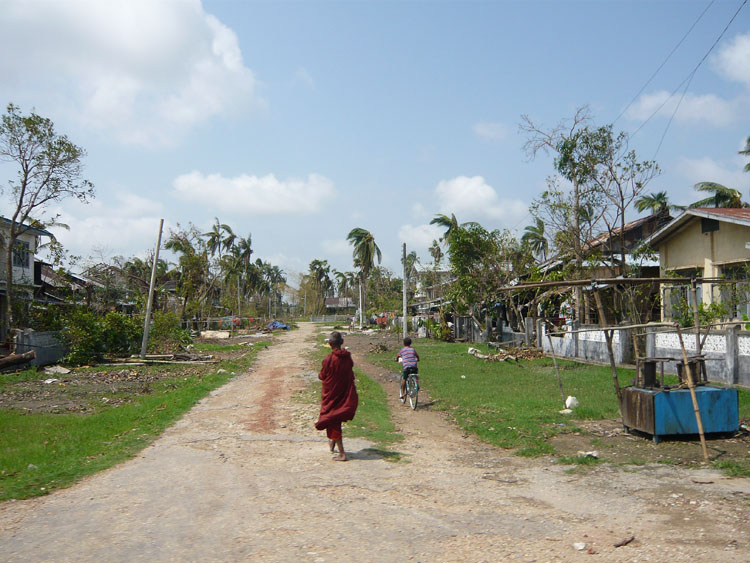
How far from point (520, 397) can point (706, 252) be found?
10061mm

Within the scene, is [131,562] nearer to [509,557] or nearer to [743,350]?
[509,557]

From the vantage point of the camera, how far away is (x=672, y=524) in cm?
554

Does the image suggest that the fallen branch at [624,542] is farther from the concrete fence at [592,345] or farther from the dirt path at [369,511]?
the concrete fence at [592,345]

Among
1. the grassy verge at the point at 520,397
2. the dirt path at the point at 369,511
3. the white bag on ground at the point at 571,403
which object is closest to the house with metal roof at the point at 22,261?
the grassy verge at the point at 520,397

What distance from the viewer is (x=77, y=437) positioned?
32.8 feet

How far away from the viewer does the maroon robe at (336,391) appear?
8.30 metres

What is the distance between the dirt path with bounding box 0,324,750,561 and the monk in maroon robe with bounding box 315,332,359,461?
1.51ft

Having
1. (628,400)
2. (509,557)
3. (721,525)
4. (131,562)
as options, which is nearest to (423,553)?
(509,557)

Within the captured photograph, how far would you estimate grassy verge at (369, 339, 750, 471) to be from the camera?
10273 millimetres

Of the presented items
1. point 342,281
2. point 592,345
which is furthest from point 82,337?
point 342,281

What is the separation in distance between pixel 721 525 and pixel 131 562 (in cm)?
502

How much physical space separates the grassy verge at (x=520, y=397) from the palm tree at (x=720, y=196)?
26.0 metres

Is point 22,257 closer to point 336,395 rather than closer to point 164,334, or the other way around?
point 164,334

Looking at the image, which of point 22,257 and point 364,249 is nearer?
point 22,257
